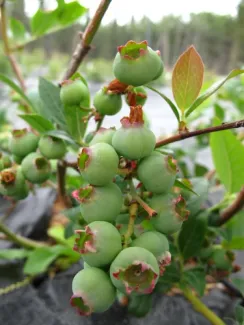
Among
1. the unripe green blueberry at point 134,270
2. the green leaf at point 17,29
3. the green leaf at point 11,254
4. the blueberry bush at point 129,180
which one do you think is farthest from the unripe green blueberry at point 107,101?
the green leaf at point 17,29

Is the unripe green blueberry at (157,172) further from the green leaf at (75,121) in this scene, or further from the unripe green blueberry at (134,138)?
the green leaf at (75,121)

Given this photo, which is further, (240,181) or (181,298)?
(181,298)

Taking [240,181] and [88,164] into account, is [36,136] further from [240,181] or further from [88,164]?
[240,181]

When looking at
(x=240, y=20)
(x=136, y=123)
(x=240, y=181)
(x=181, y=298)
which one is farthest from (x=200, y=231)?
(x=240, y=20)

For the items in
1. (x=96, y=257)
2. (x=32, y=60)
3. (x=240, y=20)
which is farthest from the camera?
(x=240, y=20)

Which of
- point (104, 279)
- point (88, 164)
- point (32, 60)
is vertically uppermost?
point (88, 164)

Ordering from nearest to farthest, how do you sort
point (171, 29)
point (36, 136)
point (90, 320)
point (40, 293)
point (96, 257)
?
1. point (96, 257)
2. point (36, 136)
3. point (90, 320)
4. point (40, 293)
5. point (171, 29)

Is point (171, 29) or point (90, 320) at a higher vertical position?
point (171, 29)
